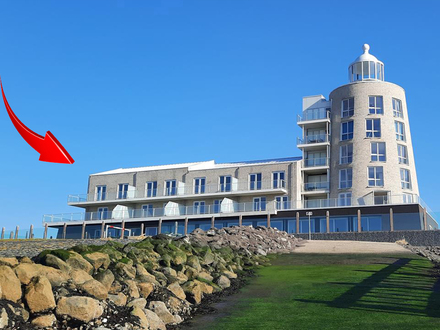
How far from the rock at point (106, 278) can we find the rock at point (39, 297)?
1.74 metres

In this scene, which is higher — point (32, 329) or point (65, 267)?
point (65, 267)

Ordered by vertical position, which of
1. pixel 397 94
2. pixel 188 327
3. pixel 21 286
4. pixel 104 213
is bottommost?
pixel 188 327

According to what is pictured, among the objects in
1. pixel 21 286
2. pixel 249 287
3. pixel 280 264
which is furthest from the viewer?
pixel 280 264

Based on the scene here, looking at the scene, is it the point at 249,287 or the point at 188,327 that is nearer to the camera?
the point at 188,327

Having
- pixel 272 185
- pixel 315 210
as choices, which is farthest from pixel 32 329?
pixel 272 185

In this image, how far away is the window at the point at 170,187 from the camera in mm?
56031

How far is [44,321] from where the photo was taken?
8.88 meters

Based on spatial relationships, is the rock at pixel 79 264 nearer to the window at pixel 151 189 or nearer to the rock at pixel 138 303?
the rock at pixel 138 303

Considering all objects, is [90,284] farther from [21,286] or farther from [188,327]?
[188,327]

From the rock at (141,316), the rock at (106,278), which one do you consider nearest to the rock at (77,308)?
the rock at (141,316)

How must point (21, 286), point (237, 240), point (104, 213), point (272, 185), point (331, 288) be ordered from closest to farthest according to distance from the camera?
point (21, 286)
point (331, 288)
point (237, 240)
point (272, 185)
point (104, 213)

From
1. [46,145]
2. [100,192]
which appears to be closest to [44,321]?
[46,145]

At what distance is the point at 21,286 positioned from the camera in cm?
948

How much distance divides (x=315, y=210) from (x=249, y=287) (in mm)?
33070
